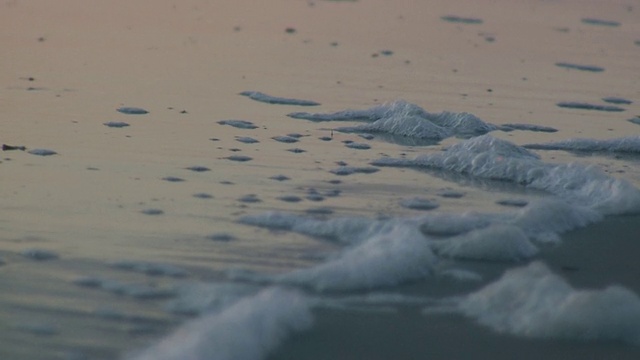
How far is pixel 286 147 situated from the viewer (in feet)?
23.9

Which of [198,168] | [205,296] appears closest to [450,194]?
[198,168]

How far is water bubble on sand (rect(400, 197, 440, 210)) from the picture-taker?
6.07 m

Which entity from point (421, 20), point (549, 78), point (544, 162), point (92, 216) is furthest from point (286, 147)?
point (421, 20)

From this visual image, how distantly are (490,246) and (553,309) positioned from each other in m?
0.83

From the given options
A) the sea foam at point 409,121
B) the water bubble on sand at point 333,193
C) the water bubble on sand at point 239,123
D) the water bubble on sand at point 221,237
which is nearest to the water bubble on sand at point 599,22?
the sea foam at point 409,121

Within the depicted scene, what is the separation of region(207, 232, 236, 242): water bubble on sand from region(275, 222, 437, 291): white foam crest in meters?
0.50

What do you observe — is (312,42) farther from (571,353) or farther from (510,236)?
(571,353)

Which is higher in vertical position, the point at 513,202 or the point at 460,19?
the point at 460,19

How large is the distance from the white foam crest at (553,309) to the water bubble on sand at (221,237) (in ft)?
3.66

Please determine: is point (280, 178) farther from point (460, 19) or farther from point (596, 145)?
point (460, 19)

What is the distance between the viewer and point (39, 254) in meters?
4.77

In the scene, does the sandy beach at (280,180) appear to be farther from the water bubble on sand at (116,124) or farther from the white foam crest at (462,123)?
the water bubble on sand at (116,124)

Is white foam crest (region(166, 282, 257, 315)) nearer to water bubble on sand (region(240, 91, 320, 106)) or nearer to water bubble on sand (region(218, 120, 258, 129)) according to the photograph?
water bubble on sand (region(218, 120, 258, 129))

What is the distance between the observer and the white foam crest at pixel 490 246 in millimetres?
5273
